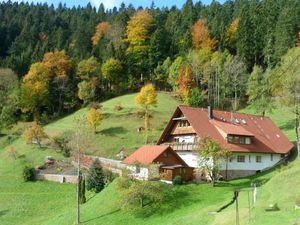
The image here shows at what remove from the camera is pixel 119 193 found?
44375 millimetres

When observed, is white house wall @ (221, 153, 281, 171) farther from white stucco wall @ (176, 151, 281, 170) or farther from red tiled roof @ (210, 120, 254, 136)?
red tiled roof @ (210, 120, 254, 136)

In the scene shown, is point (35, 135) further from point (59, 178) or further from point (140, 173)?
point (140, 173)

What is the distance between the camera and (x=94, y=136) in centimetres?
7481

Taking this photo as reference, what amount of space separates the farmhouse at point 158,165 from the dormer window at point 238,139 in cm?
645

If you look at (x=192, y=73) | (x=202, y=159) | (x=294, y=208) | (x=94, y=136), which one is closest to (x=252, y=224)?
(x=294, y=208)

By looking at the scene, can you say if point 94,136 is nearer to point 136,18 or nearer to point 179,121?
point 179,121

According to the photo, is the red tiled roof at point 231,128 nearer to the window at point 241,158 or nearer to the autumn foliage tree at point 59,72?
the window at point 241,158

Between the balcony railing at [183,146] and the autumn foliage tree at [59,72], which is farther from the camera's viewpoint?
the autumn foliage tree at [59,72]

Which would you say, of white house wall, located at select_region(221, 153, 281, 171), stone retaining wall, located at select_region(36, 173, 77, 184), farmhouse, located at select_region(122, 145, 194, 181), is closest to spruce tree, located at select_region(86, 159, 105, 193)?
farmhouse, located at select_region(122, 145, 194, 181)

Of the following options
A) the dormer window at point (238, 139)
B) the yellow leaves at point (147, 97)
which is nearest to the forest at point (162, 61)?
the yellow leaves at point (147, 97)

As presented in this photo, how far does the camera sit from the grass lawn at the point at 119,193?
3253cm

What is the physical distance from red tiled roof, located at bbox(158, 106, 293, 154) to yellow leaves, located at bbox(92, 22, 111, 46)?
7159cm

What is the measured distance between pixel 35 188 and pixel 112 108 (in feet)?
113

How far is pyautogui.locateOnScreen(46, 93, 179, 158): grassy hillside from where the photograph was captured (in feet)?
236
